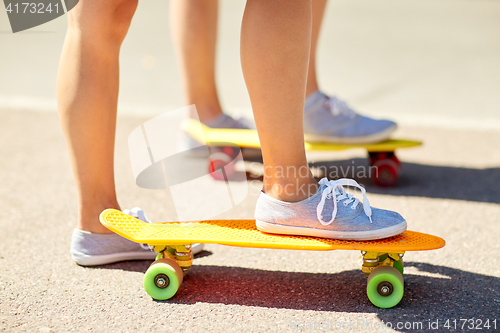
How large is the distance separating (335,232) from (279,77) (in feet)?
1.57

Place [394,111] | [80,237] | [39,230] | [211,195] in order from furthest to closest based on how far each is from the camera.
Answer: [394,111] → [211,195] → [39,230] → [80,237]

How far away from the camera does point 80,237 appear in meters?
1.79

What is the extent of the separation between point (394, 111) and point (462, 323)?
288 centimetres

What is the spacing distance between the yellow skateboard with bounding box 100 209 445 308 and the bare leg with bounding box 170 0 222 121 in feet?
4.64

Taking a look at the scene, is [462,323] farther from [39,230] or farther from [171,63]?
[171,63]

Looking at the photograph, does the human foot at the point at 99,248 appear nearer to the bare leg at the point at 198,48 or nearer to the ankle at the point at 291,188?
the ankle at the point at 291,188

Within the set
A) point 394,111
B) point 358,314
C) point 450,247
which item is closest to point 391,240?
point 358,314

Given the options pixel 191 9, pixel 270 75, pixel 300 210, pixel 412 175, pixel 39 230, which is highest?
pixel 191 9

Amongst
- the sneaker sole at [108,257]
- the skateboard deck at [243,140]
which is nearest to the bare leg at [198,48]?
the skateboard deck at [243,140]

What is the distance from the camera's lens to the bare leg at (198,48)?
9.53 feet

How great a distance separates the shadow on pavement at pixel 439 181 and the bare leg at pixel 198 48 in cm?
71

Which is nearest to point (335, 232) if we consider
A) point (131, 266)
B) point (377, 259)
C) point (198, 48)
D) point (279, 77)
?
point (377, 259)

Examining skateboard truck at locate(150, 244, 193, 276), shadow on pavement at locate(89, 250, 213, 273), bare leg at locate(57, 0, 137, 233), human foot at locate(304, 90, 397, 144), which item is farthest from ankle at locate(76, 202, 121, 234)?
human foot at locate(304, 90, 397, 144)

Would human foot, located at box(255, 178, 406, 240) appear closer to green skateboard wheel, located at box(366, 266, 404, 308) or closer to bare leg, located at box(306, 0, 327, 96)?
green skateboard wheel, located at box(366, 266, 404, 308)
